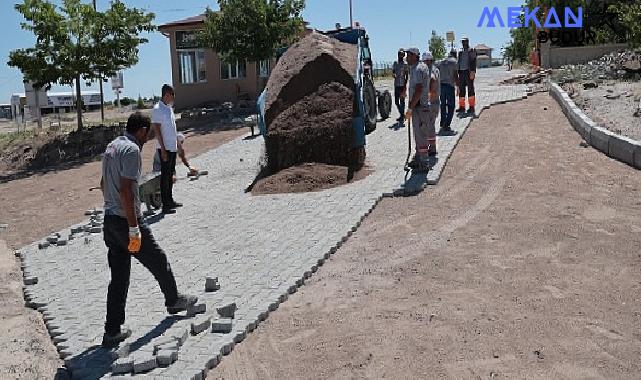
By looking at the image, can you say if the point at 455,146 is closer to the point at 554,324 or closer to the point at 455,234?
the point at 455,234

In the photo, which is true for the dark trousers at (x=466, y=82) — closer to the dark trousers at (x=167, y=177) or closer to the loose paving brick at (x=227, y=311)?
the dark trousers at (x=167, y=177)

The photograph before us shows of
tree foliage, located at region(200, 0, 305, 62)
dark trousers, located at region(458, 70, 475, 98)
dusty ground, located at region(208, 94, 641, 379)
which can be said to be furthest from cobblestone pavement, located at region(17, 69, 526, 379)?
tree foliage, located at region(200, 0, 305, 62)

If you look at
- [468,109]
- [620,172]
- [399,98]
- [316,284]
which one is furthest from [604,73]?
[316,284]

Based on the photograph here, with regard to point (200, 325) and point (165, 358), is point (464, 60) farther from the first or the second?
point (165, 358)

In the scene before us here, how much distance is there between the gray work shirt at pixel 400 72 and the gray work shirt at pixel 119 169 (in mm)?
11556

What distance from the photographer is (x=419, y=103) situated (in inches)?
402

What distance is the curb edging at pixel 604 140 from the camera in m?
9.98

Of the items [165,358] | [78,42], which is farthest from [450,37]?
[165,358]

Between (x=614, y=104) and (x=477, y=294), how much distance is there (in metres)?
10.6

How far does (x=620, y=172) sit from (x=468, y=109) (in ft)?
23.4

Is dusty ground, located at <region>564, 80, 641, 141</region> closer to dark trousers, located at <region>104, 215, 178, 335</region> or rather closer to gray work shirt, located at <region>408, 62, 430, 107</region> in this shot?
gray work shirt, located at <region>408, 62, 430, 107</region>

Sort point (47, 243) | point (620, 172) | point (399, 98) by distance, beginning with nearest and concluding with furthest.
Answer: point (47, 243) → point (620, 172) → point (399, 98)

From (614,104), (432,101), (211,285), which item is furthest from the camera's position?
(614,104)

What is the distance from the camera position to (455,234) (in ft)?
24.6
